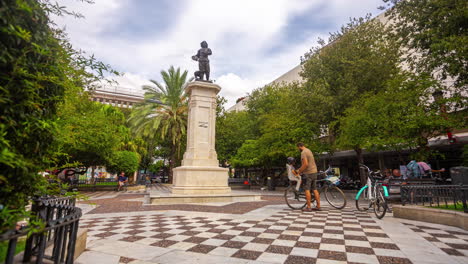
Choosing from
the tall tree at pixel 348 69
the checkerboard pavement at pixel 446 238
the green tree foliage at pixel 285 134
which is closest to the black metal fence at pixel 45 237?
the checkerboard pavement at pixel 446 238

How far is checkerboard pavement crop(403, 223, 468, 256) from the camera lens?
3.58m

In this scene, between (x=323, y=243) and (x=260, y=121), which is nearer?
(x=323, y=243)

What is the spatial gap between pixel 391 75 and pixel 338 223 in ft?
51.6

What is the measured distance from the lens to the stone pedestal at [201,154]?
11383 mm

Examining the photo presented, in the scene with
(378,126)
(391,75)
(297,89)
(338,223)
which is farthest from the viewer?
(297,89)

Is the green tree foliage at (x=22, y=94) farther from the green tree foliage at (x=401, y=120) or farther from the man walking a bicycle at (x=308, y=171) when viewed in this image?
the green tree foliage at (x=401, y=120)

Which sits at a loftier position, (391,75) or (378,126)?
(391,75)

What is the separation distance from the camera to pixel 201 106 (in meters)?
12.9

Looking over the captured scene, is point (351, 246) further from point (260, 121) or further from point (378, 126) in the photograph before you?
point (260, 121)

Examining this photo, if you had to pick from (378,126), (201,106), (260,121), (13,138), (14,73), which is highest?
(260,121)

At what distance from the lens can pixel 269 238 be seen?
4.26 m

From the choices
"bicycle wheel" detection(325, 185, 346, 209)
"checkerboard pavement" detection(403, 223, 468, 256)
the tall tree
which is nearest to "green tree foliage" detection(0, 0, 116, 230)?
"checkerboard pavement" detection(403, 223, 468, 256)

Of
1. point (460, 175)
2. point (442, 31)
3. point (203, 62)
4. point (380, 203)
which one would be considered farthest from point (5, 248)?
point (442, 31)

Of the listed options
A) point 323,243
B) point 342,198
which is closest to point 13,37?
point 323,243
